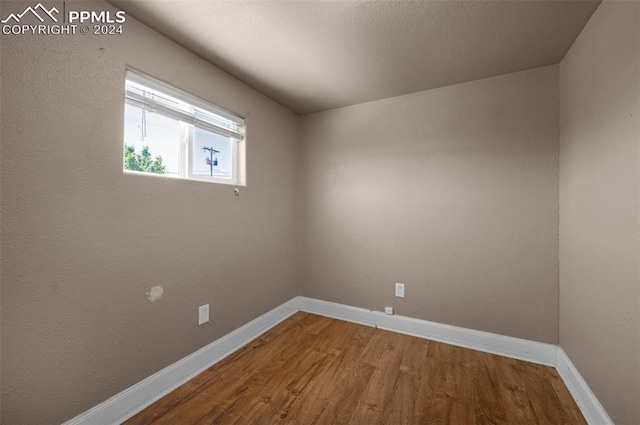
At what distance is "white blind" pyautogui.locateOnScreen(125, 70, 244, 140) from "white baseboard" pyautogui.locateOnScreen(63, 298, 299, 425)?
1618mm

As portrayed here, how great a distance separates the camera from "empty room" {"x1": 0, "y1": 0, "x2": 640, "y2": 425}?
1.14 metres

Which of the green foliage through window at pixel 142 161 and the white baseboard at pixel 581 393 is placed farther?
the green foliage through window at pixel 142 161

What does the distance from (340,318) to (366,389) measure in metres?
1.05

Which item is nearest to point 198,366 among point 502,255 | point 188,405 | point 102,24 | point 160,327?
point 188,405

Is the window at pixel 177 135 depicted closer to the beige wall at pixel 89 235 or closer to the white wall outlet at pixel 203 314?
the beige wall at pixel 89 235

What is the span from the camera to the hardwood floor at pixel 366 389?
1403 mm

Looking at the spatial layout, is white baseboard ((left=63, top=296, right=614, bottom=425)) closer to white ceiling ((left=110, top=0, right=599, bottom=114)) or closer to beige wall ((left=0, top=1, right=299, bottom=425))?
beige wall ((left=0, top=1, right=299, bottom=425))

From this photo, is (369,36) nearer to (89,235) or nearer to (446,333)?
(89,235)

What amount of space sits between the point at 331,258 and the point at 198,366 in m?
1.50

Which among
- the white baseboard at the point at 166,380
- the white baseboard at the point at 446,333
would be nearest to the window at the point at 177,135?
the white baseboard at the point at 166,380

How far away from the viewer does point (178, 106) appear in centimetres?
172

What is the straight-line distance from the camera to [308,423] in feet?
4.47

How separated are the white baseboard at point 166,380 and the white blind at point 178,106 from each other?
5.31ft

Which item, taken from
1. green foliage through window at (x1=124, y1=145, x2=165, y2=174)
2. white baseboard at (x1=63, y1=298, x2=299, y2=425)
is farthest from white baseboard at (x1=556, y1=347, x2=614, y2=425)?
green foliage through window at (x1=124, y1=145, x2=165, y2=174)
